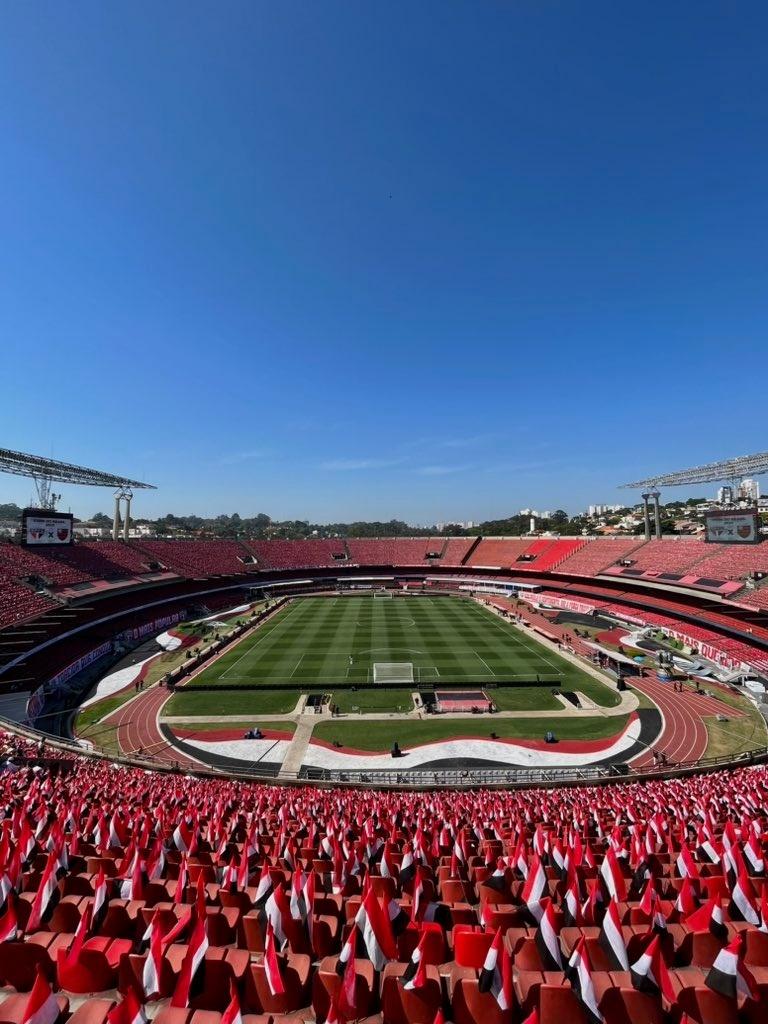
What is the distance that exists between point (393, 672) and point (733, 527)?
40934 mm

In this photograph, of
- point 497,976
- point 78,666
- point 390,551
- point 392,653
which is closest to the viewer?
point 497,976

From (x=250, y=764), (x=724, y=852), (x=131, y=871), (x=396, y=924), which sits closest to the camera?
(x=396, y=924)

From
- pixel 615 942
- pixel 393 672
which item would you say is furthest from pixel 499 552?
pixel 615 942

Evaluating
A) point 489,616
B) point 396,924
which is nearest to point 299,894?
point 396,924

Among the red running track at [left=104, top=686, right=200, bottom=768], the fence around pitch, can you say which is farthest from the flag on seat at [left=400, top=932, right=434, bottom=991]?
the red running track at [left=104, top=686, right=200, bottom=768]

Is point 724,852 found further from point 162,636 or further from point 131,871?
point 162,636

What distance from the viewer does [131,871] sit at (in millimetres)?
8086

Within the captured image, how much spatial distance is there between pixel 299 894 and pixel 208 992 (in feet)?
5.34

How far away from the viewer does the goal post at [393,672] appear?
3279cm

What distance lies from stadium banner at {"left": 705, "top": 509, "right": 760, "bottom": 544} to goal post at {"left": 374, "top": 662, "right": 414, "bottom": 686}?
125ft

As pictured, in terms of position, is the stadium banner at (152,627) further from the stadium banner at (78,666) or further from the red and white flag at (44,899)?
the red and white flag at (44,899)

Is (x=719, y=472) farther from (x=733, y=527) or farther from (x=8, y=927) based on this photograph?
(x=8, y=927)

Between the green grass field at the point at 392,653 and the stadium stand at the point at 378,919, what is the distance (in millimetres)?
19564

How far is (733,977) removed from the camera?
211 inches
